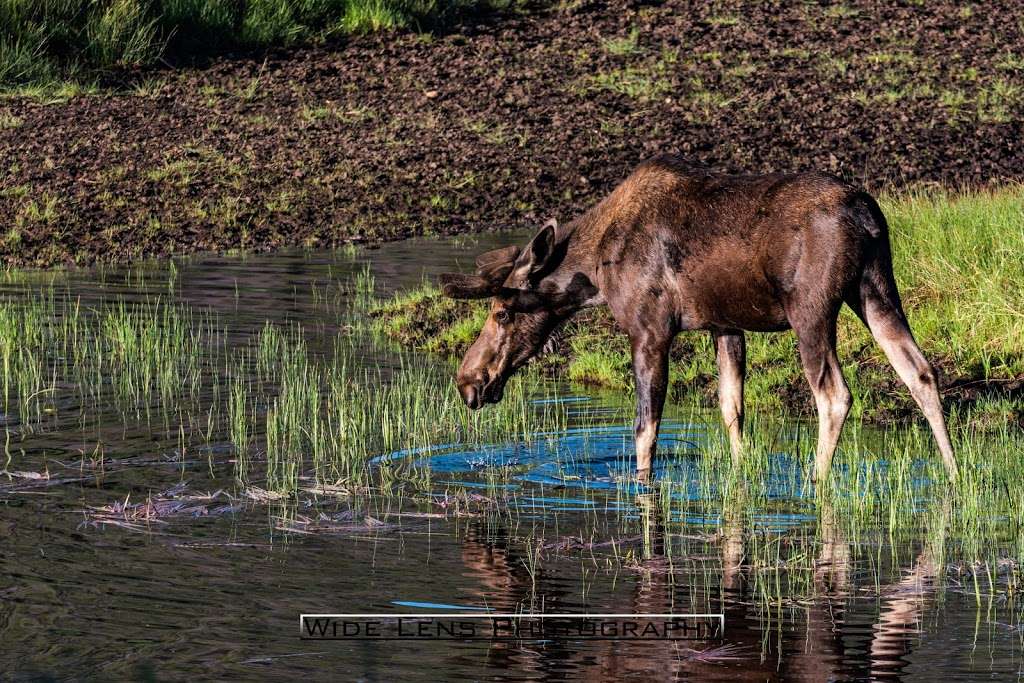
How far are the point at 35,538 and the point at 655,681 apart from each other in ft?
13.3

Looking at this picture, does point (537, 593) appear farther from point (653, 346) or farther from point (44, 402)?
point (44, 402)

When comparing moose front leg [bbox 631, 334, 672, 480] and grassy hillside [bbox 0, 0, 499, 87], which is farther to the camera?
grassy hillside [bbox 0, 0, 499, 87]

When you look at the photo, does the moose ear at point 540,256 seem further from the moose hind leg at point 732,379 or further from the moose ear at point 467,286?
the moose hind leg at point 732,379

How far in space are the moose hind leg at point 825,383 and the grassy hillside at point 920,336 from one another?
2.45m

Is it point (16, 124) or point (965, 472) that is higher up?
point (16, 124)

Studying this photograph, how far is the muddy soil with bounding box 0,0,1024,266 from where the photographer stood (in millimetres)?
25828

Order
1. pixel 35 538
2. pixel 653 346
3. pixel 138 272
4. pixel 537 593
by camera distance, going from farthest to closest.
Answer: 1. pixel 138 272
2. pixel 653 346
3. pixel 35 538
4. pixel 537 593

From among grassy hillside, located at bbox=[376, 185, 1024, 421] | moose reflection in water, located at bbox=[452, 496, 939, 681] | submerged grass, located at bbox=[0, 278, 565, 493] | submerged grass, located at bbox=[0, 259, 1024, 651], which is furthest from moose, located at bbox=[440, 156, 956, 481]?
grassy hillside, located at bbox=[376, 185, 1024, 421]

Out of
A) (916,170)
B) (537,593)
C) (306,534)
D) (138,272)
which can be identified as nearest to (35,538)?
(306,534)

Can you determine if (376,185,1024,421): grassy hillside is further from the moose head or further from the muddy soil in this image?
the muddy soil

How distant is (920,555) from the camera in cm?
895

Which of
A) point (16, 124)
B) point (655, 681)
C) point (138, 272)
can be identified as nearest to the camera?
point (655, 681)

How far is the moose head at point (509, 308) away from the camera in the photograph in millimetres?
11930

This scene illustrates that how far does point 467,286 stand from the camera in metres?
11.9
